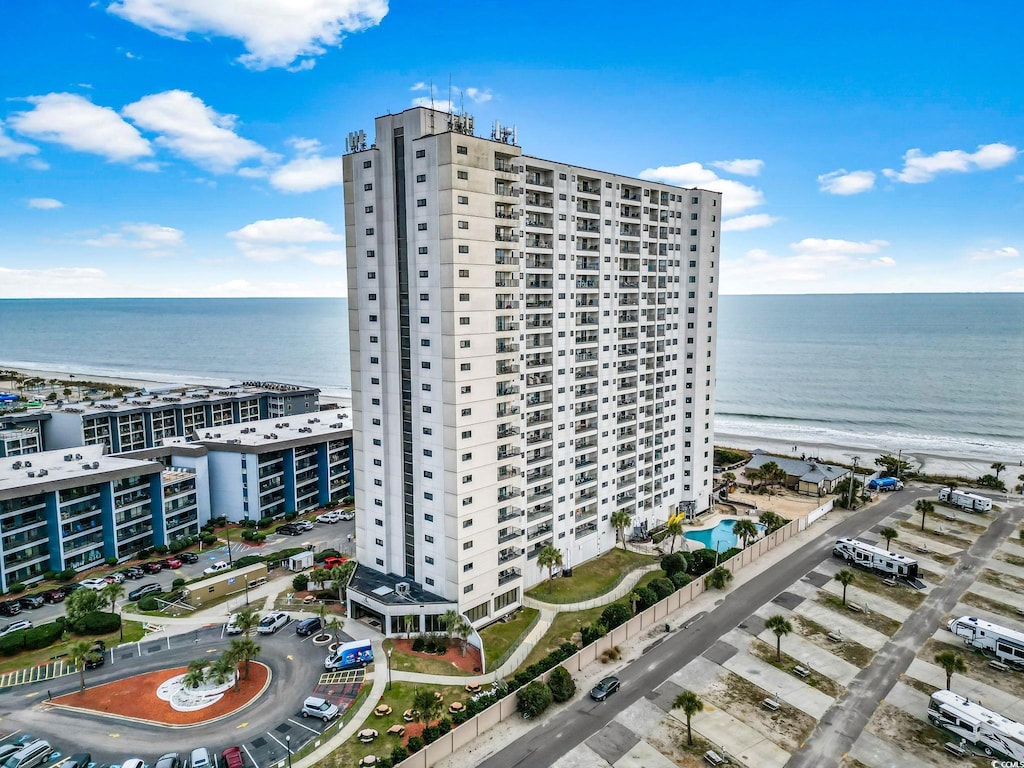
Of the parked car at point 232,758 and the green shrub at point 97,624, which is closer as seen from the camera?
the parked car at point 232,758

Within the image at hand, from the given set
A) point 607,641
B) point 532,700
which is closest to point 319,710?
point 532,700

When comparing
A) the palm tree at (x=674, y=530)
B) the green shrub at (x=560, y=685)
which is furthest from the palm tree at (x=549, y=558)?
the green shrub at (x=560, y=685)

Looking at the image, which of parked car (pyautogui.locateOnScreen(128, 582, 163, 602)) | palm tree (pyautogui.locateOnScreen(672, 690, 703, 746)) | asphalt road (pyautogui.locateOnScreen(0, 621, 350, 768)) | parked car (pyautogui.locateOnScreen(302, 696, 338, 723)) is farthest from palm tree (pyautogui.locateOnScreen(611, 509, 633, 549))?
parked car (pyautogui.locateOnScreen(128, 582, 163, 602))

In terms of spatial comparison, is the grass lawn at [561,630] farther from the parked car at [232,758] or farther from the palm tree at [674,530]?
the parked car at [232,758]

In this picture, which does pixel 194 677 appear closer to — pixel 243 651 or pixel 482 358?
pixel 243 651

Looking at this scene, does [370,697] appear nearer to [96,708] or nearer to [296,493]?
[96,708]
